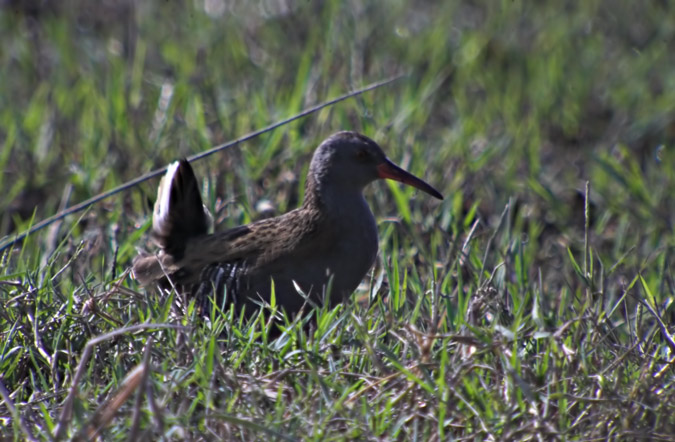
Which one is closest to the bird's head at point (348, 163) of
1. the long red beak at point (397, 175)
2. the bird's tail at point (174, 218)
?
the long red beak at point (397, 175)

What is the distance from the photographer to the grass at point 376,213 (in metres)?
2.93

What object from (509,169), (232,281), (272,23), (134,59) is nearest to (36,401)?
(232,281)

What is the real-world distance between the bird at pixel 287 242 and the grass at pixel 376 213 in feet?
0.35

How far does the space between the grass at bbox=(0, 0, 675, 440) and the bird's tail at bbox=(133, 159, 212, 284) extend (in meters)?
0.12

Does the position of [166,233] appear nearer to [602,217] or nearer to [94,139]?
[94,139]

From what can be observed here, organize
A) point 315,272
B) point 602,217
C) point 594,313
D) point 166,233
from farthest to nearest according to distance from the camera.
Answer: point 602,217, point 166,233, point 315,272, point 594,313

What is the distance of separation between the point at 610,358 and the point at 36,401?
1.63 m

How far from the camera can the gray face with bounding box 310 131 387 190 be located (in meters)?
4.14

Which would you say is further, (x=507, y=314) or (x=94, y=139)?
(x=94, y=139)

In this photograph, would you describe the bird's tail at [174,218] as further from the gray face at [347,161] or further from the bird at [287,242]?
the gray face at [347,161]

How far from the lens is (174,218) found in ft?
13.7

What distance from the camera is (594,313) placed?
327cm

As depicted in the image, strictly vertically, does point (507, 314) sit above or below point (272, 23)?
below

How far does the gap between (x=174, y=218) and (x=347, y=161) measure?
687mm
